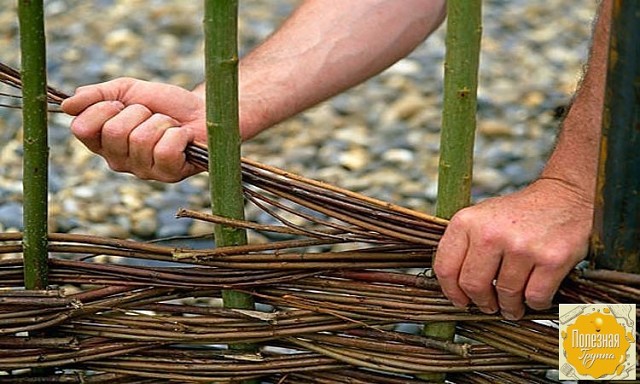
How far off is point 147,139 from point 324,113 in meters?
1.70

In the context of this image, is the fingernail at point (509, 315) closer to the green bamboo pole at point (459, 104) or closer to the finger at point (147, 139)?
the green bamboo pole at point (459, 104)

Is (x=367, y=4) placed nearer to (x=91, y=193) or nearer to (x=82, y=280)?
(x=82, y=280)

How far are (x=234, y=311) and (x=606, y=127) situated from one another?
0.50 m

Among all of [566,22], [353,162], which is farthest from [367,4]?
[566,22]

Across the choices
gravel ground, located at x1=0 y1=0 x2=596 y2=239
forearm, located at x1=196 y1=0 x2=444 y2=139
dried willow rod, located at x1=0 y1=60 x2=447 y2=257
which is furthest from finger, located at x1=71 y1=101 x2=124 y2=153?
gravel ground, located at x1=0 y1=0 x2=596 y2=239

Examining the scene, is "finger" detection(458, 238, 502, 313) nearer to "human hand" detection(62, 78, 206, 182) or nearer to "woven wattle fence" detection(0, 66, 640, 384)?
"woven wattle fence" detection(0, 66, 640, 384)

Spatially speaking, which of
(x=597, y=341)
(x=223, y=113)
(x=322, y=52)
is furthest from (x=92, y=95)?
(x=597, y=341)


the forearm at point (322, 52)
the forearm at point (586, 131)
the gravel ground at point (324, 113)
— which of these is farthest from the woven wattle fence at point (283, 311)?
the gravel ground at point (324, 113)

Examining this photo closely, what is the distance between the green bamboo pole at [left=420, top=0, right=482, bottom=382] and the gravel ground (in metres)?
1.27

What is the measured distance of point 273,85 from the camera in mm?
1727

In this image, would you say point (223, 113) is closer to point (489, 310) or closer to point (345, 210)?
point (345, 210)

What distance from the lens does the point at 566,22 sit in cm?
365

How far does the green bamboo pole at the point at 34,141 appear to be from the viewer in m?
1.38

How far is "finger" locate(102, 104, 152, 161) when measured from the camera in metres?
1.42
